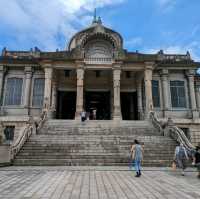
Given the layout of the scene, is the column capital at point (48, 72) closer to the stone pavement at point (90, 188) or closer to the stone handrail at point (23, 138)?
the stone handrail at point (23, 138)

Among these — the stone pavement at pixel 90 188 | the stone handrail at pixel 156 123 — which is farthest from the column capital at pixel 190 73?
the stone pavement at pixel 90 188

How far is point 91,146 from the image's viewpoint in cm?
1359

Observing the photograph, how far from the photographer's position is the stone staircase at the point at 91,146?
39.2 ft

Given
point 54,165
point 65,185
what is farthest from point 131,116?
point 65,185

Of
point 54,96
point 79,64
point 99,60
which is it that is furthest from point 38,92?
point 99,60

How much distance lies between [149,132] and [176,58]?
39.0 ft

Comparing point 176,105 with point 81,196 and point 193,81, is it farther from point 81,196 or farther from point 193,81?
point 81,196

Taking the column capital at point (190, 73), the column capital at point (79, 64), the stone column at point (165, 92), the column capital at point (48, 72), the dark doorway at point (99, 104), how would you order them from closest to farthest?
the column capital at point (79, 64) < the column capital at point (48, 72) < the stone column at point (165, 92) < the column capital at point (190, 73) < the dark doorway at point (99, 104)

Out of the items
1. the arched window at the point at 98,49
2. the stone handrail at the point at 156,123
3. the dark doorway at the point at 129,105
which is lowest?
the stone handrail at the point at 156,123

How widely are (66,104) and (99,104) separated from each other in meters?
3.71

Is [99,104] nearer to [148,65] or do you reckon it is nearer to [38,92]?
[38,92]

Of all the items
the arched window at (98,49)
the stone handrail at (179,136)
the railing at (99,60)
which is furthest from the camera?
the arched window at (98,49)

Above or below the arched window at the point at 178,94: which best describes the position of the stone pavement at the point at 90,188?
below

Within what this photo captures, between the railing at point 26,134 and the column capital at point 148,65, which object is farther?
the column capital at point 148,65
